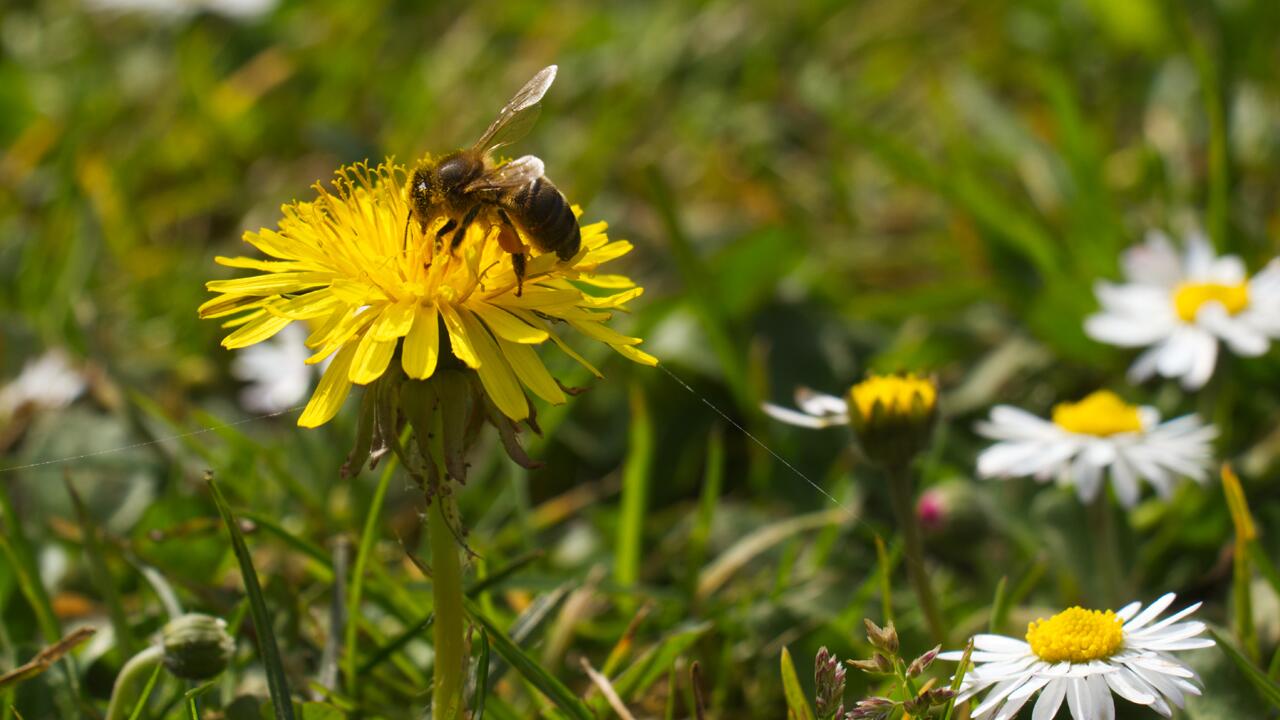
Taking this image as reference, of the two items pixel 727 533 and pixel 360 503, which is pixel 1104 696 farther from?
pixel 360 503

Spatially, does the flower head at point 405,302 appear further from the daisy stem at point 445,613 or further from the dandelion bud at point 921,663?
the dandelion bud at point 921,663

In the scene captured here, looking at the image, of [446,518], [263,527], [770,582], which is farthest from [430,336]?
[770,582]

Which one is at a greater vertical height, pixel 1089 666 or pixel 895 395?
pixel 895 395

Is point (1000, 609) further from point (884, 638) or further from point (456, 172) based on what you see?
point (456, 172)

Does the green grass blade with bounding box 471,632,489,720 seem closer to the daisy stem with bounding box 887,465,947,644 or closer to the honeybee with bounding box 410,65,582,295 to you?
the honeybee with bounding box 410,65,582,295

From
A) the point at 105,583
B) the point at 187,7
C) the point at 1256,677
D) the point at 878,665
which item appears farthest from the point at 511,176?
the point at 187,7

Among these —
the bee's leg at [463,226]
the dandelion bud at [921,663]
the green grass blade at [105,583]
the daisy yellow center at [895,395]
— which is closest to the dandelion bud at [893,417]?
the daisy yellow center at [895,395]
